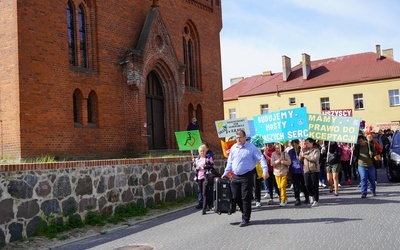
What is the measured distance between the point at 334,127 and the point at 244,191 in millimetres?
4956

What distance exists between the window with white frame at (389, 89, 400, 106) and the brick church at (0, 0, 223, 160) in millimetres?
25106

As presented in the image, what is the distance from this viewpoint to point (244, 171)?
30.6 feet

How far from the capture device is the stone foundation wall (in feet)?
28.1

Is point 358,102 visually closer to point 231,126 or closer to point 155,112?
point 155,112

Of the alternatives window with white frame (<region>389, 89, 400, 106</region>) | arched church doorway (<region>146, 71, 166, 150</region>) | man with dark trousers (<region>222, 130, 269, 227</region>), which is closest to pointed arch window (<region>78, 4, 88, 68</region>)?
A: arched church doorway (<region>146, 71, 166, 150</region>)

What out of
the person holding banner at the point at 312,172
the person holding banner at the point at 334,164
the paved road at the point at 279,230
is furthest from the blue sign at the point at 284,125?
the paved road at the point at 279,230

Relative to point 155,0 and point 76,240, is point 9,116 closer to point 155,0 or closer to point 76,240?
point 76,240

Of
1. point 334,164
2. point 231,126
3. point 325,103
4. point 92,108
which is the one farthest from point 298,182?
point 325,103

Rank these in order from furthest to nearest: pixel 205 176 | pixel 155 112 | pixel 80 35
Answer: pixel 155 112 < pixel 80 35 < pixel 205 176

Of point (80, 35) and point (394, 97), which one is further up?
point (80, 35)

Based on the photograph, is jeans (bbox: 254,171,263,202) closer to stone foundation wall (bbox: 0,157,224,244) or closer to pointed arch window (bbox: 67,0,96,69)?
stone foundation wall (bbox: 0,157,224,244)

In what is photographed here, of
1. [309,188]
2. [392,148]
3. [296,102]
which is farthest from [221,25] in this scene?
[296,102]

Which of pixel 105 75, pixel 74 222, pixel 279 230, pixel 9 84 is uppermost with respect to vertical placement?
pixel 105 75

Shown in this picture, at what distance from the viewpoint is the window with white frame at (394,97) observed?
44188mm
